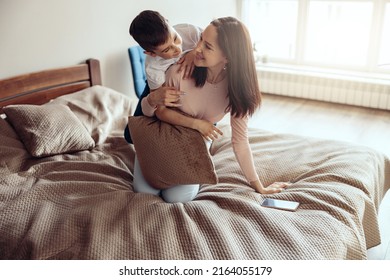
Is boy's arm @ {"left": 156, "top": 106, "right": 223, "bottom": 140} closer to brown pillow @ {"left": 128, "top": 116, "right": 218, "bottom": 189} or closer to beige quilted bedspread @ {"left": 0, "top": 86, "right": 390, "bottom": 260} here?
brown pillow @ {"left": 128, "top": 116, "right": 218, "bottom": 189}

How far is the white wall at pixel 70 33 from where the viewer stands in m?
2.25

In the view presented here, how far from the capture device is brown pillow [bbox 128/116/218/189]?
1.63 m

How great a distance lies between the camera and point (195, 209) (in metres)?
1.55

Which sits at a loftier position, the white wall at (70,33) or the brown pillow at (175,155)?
the white wall at (70,33)

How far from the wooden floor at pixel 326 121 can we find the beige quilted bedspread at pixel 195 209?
1.11 m

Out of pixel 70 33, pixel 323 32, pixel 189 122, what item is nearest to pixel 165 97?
pixel 189 122

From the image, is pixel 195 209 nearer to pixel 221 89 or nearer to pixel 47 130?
pixel 221 89

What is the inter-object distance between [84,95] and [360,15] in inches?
102

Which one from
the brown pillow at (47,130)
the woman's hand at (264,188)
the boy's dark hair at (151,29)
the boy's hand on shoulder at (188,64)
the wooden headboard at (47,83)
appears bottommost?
the woman's hand at (264,188)

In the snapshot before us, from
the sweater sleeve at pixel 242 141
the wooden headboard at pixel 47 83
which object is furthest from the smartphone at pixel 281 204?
the wooden headboard at pixel 47 83

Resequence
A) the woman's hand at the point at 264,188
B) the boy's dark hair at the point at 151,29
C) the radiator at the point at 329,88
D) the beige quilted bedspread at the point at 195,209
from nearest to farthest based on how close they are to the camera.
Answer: the beige quilted bedspread at the point at 195,209
the boy's dark hair at the point at 151,29
the woman's hand at the point at 264,188
the radiator at the point at 329,88

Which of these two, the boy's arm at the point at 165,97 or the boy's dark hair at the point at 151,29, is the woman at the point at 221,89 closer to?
the boy's arm at the point at 165,97

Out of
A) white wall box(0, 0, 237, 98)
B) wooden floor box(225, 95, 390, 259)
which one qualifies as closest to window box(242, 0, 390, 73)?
wooden floor box(225, 95, 390, 259)

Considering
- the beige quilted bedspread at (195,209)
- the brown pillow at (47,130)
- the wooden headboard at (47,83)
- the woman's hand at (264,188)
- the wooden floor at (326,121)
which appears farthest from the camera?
the wooden floor at (326,121)
